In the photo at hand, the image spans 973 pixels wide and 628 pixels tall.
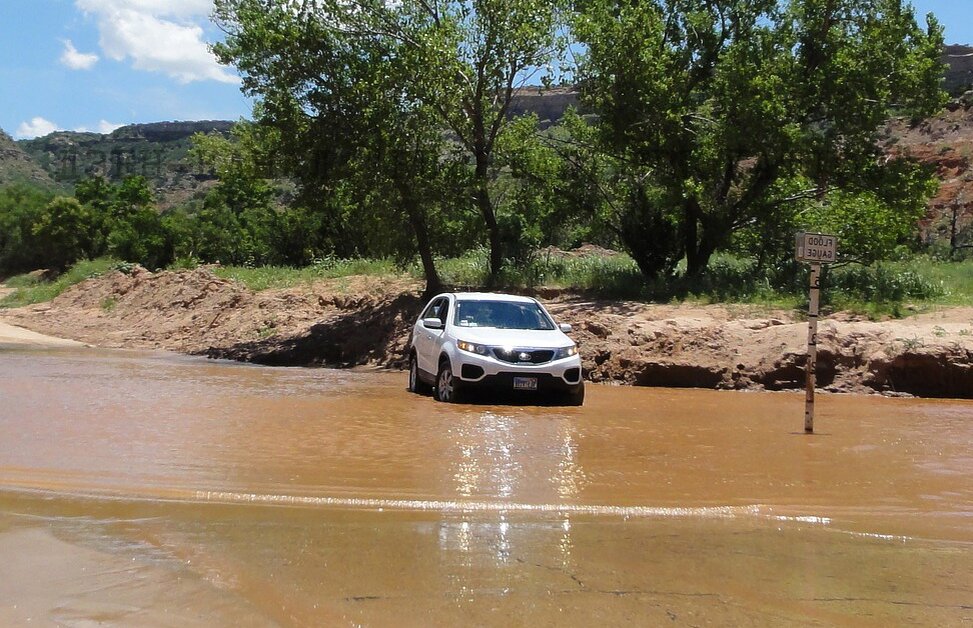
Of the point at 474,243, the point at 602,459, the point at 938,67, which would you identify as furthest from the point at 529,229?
the point at 602,459

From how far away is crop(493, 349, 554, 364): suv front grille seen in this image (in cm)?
1261

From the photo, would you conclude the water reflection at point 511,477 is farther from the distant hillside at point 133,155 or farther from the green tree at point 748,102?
the distant hillside at point 133,155

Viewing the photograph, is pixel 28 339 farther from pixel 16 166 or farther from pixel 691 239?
pixel 16 166

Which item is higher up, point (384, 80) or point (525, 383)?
point (384, 80)

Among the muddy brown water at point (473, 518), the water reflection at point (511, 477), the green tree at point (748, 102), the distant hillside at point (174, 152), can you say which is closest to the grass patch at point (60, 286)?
the distant hillside at point (174, 152)

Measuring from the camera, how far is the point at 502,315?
13797mm

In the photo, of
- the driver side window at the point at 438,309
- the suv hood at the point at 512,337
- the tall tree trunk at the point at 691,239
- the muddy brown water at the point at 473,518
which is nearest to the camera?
the muddy brown water at the point at 473,518

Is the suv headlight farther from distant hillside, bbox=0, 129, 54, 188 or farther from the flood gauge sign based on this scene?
distant hillside, bbox=0, 129, 54, 188

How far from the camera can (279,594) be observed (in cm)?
496

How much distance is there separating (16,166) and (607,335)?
91.9m

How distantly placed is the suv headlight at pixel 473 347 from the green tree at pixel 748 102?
31.2 ft

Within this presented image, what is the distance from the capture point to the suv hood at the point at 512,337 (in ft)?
41.9

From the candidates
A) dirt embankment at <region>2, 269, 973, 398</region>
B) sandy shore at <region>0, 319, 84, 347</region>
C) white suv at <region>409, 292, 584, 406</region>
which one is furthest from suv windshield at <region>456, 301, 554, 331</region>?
sandy shore at <region>0, 319, 84, 347</region>

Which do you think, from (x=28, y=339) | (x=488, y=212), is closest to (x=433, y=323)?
(x=488, y=212)
